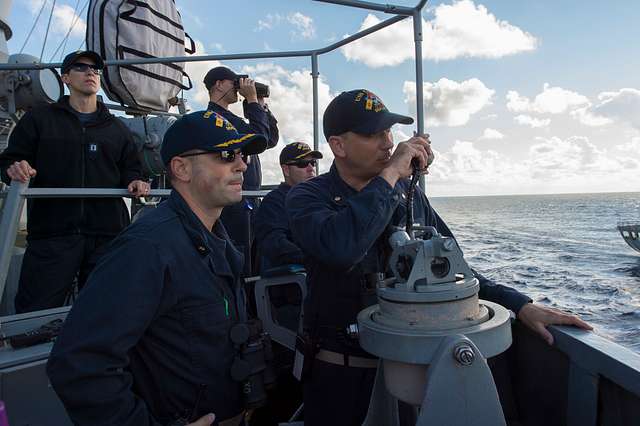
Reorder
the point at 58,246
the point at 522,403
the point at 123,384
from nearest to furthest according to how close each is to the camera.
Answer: the point at 123,384
the point at 522,403
the point at 58,246

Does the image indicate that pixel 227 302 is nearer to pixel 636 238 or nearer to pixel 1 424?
pixel 1 424

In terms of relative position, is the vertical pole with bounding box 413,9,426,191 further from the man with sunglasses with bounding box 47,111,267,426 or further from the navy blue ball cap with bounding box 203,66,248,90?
the navy blue ball cap with bounding box 203,66,248,90

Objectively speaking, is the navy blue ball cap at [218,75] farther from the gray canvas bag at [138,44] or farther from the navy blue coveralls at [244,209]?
the gray canvas bag at [138,44]

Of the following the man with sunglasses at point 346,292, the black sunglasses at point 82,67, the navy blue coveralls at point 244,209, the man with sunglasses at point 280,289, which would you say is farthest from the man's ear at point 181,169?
the navy blue coveralls at point 244,209

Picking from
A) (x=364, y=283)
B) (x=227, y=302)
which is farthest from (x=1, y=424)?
(x=364, y=283)

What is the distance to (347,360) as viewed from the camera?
72.3 inches

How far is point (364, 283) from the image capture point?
1846 mm

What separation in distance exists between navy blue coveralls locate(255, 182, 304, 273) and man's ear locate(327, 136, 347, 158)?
1.50m

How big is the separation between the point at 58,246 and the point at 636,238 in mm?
42786

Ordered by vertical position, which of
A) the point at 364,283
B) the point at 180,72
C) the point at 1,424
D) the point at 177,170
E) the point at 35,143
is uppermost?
the point at 180,72

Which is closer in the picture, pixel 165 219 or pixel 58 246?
pixel 165 219

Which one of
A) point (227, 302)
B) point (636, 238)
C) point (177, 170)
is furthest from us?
point (636, 238)

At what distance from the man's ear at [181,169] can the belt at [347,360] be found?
89 cm

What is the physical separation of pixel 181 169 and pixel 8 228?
3.88 ft
